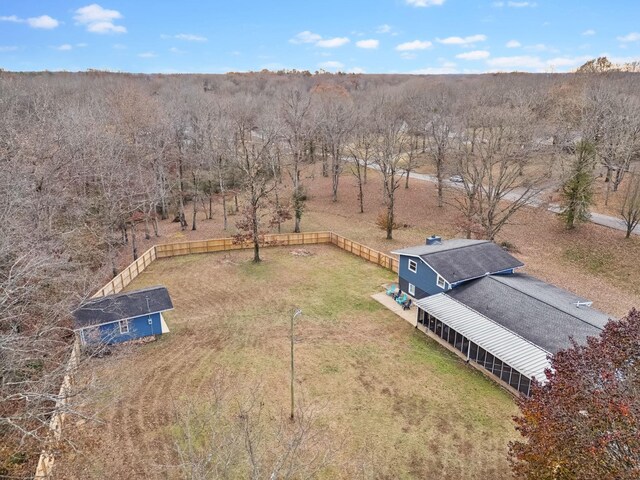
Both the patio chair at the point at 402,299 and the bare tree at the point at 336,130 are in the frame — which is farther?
the bare tree at the point at 336,130

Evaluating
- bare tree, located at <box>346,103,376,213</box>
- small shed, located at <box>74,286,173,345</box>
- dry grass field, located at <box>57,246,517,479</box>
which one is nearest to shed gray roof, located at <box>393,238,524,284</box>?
dry grass field, located at <box>57,246,517,479</box>

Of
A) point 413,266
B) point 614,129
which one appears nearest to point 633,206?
point 614,129

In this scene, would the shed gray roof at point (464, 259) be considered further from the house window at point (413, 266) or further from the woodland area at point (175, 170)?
the woodland area at point (175, 170)

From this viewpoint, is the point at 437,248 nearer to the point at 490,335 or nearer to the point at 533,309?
the point at 533,309

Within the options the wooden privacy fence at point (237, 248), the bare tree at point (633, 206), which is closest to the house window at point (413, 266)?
the wooden privacy fence at point (237, 248)

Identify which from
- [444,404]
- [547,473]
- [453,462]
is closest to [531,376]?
[444,404]

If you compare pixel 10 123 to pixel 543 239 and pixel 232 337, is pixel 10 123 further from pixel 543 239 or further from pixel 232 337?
pixel 543 239
